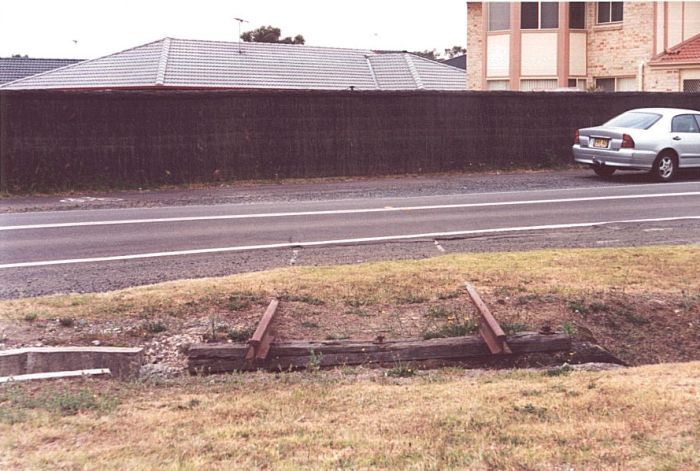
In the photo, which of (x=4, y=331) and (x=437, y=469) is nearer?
(x=437, y=469)

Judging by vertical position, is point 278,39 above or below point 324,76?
above

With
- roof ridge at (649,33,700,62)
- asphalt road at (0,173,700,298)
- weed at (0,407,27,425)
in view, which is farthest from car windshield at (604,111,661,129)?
weed at (0,407,27,425)

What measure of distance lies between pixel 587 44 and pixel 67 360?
30.2 metres

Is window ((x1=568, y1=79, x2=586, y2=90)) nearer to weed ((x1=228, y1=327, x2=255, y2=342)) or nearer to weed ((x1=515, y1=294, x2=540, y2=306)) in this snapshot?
weed ((x1=515, y1=294, x2=540, y2=306))

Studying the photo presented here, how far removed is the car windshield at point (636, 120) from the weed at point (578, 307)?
13272 millimetres

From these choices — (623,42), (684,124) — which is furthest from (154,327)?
(623,42)

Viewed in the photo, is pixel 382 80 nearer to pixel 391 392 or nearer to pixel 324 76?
pixel 324 76

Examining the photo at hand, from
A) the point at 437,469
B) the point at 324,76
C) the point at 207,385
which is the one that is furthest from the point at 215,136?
the point at 324,76

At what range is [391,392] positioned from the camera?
5.23 meters

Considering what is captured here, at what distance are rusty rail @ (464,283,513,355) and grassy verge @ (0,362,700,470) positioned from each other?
57 cm

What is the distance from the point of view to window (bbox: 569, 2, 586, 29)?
32562 millimetres

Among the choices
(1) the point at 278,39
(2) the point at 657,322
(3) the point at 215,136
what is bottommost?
(2) the point at 657,322

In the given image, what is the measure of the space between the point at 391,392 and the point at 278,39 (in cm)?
7127

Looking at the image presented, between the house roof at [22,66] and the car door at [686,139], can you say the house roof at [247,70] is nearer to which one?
the house roof at [22,66]
